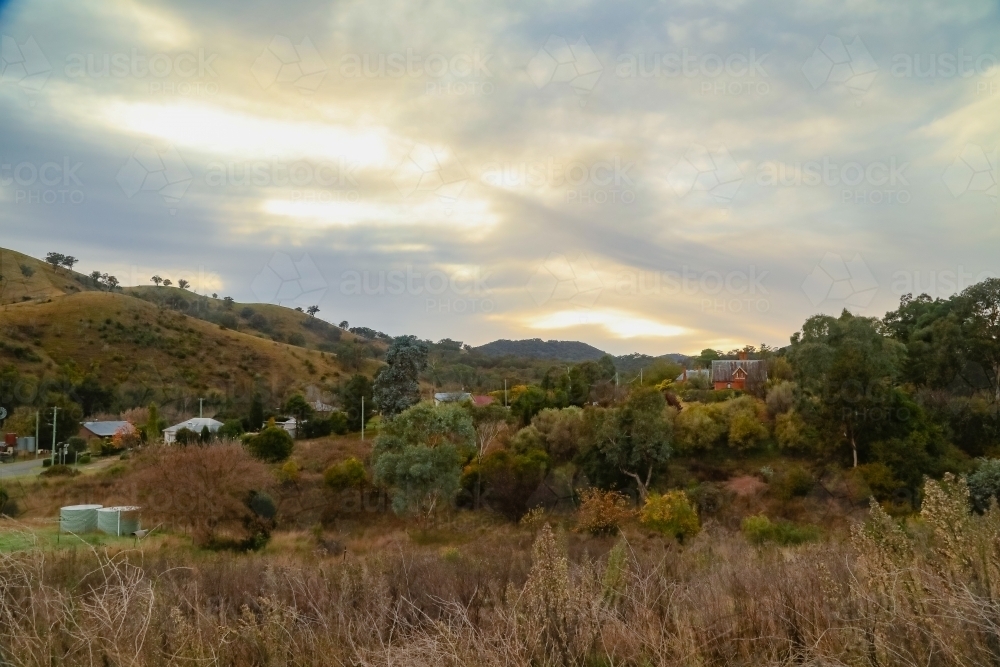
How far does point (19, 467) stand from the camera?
3098 centimetres

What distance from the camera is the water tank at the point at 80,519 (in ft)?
56.3

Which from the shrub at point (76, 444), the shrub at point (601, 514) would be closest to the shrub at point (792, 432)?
the shrub at point (601, 514)

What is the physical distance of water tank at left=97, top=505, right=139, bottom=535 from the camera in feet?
57.9

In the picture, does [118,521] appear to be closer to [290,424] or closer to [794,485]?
[794,485]

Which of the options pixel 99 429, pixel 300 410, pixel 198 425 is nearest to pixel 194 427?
pixel 198 425

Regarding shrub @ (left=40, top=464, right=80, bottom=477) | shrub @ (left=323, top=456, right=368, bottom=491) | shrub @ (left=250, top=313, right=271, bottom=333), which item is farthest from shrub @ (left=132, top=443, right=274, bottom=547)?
shrub @ (left=250, top=313, right=271, bottom=333)

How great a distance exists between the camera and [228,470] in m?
18.1

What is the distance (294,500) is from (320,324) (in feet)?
325

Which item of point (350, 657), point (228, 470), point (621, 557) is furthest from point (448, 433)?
point (350, 657)

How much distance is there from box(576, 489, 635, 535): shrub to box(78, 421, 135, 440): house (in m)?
29.9

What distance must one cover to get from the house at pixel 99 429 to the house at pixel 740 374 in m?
34.3

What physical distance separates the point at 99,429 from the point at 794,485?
3848 centimetres

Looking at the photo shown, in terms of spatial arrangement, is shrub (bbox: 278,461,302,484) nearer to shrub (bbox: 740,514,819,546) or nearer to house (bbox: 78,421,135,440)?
shrub (bbox: 740,514,819,546)

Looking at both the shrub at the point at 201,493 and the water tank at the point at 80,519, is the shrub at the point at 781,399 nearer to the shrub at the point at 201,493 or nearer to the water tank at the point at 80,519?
the shrub at the point at 201,493
